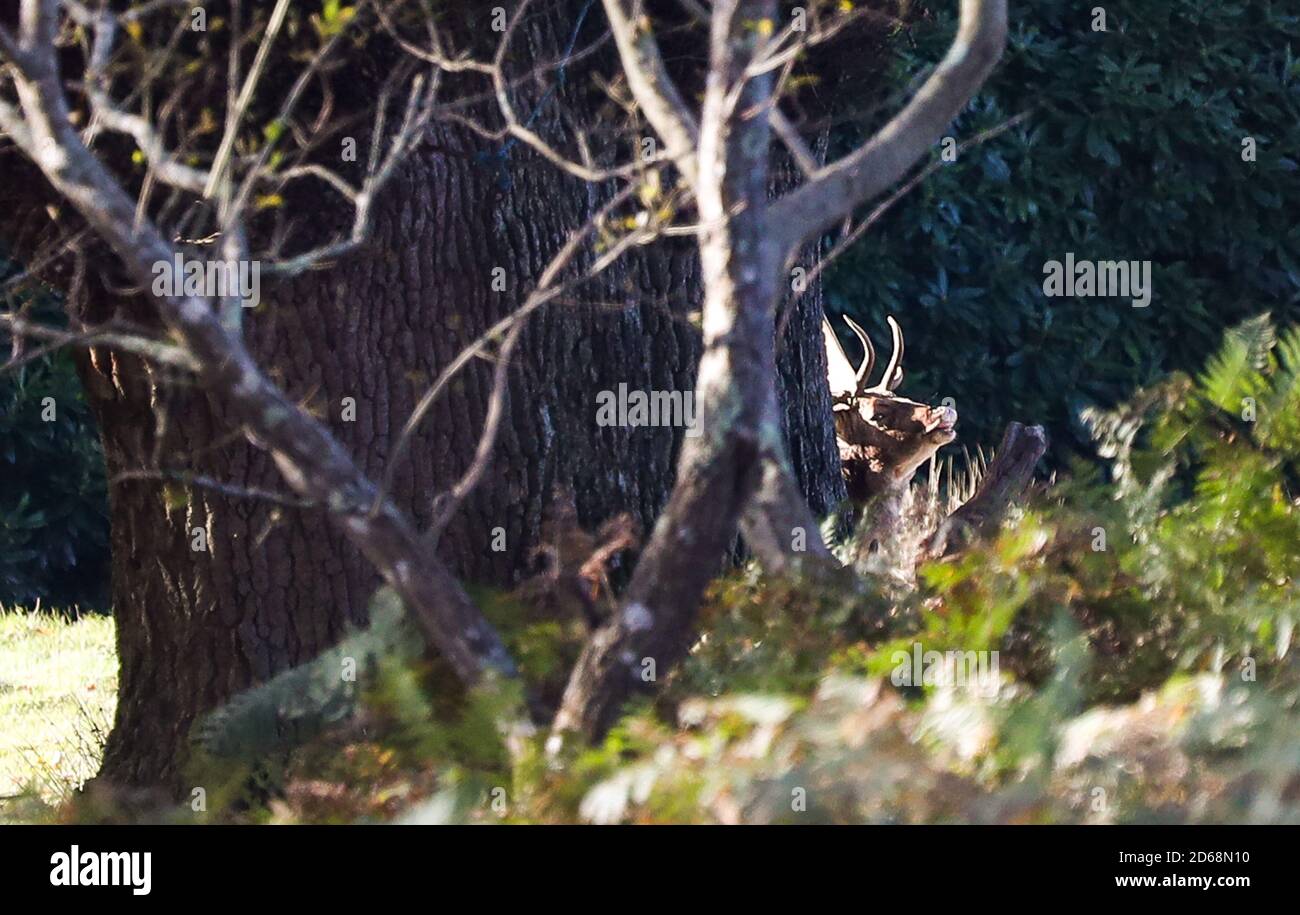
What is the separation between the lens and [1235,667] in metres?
4.09

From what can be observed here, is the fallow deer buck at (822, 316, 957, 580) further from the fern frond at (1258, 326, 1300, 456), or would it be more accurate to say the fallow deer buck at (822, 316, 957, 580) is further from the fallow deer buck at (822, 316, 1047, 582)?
the fern frond at (1258, 326, 1300, 456)

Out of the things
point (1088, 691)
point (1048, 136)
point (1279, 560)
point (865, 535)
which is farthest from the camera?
point (1048, 136)

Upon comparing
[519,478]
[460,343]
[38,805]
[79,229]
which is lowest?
[38,805]

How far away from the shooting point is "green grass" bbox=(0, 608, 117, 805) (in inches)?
249

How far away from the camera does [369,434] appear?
505 cm

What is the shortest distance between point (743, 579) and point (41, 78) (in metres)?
2.20

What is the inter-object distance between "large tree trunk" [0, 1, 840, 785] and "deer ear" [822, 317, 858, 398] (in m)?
2.40

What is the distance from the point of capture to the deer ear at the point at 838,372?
771cm

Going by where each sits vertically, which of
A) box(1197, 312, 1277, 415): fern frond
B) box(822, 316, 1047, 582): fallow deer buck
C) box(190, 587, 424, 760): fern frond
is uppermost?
box(1197, 312, 1277, 415): fern frond

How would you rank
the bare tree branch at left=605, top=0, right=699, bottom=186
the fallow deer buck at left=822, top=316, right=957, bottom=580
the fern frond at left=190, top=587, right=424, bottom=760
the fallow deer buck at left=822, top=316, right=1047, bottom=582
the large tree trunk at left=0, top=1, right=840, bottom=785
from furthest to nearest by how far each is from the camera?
the fallow deer buck at left=822, top=316, right=957, bottom=580, the fallow deer buck at left=822, top=316, right=1047, bottom=582, the large tree trunk at left=0, top=1, right=840, bottom=785, the fern frond at left=190, top=587, right=424, bottom=760, the bare tree branch at left=605, top=0, right=699, bottom=186

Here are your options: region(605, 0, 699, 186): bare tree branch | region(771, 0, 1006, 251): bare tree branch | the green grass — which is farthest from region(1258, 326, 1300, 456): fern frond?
the green grass

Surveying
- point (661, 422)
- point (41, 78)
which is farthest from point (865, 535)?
point (41, 78)

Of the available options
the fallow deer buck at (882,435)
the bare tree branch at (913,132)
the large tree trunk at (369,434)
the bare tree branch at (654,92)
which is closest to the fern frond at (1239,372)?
the bare tree branch at (913,132)

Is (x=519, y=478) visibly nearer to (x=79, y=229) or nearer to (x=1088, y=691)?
(x=79, y=229)
